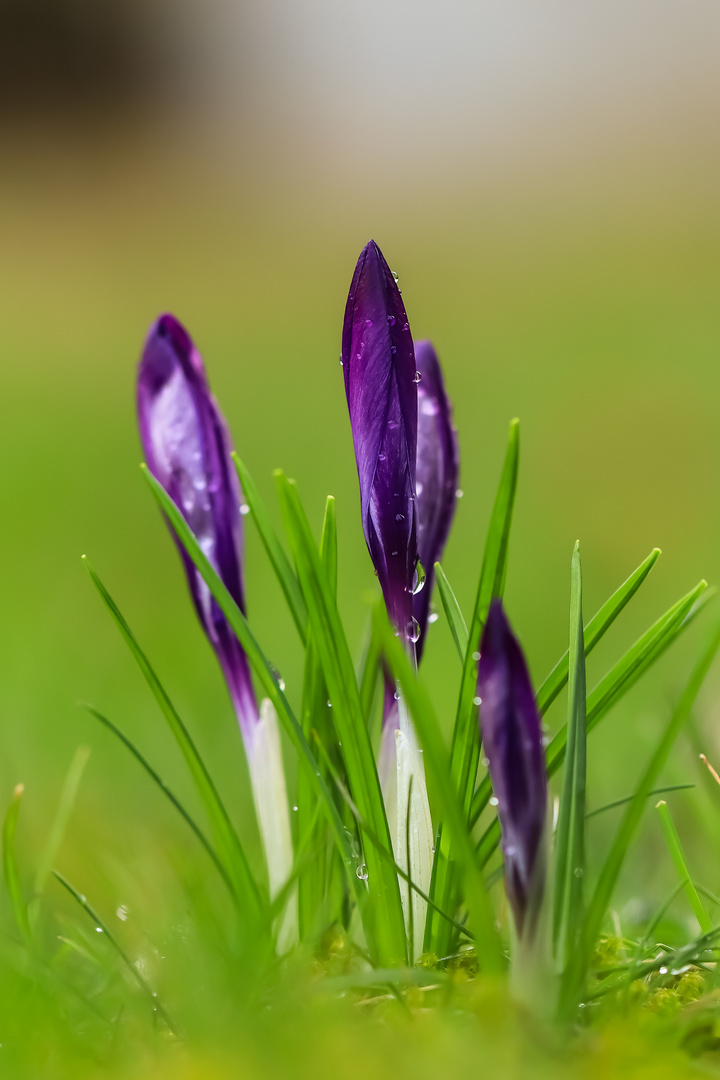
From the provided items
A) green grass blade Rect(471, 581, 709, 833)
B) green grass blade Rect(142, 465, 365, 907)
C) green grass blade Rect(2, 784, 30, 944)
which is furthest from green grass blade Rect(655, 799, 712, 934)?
green grass blade Rect(2, 784, 30, 944)

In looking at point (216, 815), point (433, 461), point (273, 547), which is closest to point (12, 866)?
point (216, 815)

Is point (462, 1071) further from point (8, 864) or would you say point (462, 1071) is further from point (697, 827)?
point (697, 827)

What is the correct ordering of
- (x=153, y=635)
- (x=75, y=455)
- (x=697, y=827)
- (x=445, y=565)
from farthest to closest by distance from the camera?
(x=75, y=455), (x=445, y=565), (x=153, y=635), (x=697, y=827)

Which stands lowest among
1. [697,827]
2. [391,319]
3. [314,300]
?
[697,827]

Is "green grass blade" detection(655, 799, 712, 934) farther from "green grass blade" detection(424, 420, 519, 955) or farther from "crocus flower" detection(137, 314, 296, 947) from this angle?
"crocus flower" detection(137, 314, 296, 947)

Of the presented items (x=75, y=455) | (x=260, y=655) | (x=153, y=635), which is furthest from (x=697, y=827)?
(x=75, y=455)

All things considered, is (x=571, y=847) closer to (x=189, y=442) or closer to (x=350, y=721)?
(x=350, y=721)


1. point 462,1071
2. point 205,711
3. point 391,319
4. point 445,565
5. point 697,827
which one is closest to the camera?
point 462,1071
